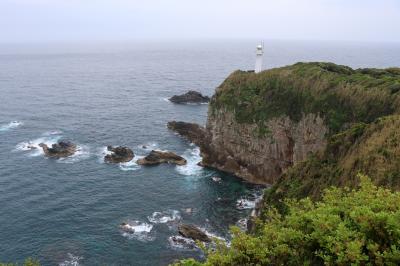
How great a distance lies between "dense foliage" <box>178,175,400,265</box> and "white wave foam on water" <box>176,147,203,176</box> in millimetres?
54848

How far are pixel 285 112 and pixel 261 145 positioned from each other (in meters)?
7.01

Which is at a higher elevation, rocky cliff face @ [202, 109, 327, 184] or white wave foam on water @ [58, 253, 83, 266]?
rocky cliff face @ [202, 109, 327, 184]

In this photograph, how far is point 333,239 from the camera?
43.5ft

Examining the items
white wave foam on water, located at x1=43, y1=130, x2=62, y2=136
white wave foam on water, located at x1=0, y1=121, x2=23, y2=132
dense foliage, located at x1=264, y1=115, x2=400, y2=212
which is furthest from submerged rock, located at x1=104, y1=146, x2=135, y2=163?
dense foliage, located at x1=264, y1=115, x2=400, y2=212

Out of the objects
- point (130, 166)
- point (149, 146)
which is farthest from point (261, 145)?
point (149, 146)

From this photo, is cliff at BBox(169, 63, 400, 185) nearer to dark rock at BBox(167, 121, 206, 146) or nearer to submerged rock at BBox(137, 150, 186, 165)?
dark rock at BBox(167, 121, 206, 146)

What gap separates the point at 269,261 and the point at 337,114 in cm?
5072

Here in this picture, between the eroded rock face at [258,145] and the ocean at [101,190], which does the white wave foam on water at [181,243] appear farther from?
the eroded rock face at [258,145]

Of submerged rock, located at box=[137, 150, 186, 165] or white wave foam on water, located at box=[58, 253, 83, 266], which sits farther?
submerged rock, located at box=[137, 150, 186, 165]

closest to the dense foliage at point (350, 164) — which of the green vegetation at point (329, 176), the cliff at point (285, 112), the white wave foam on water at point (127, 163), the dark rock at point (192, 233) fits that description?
the green vegetation at point (329, 176)

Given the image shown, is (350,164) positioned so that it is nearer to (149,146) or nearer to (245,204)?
(245,204)

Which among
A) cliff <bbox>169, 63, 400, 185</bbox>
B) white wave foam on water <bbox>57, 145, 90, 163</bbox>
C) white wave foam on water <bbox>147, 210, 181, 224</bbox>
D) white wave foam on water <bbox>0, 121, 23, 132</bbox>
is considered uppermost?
cliff <bbox>169, 63, 400, 185</bbox>

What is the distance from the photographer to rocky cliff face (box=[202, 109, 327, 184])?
64.8 m

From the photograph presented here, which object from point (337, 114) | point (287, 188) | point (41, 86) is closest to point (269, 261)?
point (287, 188)
